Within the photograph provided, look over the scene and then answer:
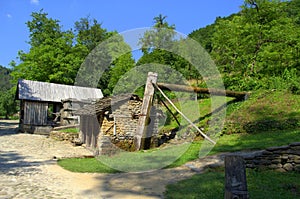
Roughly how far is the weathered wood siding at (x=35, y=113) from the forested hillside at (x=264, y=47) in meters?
17.0

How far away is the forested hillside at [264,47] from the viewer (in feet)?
66.7

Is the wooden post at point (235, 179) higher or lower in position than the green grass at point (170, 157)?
higher

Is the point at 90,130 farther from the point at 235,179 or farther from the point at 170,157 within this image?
the point at 235,179

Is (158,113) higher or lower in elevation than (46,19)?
lower

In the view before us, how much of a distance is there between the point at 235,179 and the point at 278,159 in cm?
516

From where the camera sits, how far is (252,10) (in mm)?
23484

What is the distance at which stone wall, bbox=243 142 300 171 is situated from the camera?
8219mm

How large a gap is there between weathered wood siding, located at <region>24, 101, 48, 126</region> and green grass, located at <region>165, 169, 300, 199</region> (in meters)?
19.8

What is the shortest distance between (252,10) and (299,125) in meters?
14.0

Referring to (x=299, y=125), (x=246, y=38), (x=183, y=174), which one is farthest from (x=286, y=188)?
(x=246, y=38)

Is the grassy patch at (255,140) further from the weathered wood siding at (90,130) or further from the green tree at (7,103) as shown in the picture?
the green tree at (7,103)

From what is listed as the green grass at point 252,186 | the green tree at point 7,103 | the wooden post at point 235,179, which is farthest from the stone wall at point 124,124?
the green tree at point 7,103

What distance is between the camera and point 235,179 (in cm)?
416

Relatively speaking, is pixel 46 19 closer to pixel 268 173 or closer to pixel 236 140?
pixel 236 140
